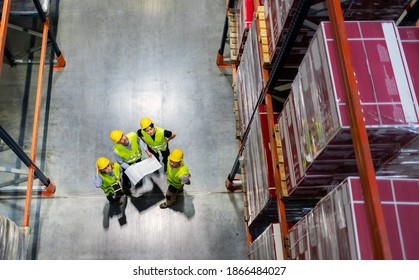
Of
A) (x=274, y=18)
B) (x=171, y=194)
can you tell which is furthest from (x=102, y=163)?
(x=274, y=18)

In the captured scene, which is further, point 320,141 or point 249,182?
point 249,182

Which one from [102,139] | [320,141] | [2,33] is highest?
[2,33]

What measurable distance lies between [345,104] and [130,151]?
14.5ft

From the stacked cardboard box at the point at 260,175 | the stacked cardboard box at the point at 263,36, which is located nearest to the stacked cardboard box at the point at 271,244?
the stacked cardboard box at the point at 260,175

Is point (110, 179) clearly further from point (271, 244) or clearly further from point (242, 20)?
point (242, 20)

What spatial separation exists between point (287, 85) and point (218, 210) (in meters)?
2.96

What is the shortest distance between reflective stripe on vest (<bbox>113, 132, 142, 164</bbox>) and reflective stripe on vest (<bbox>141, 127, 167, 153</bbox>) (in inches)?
7.1

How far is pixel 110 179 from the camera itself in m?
7.12

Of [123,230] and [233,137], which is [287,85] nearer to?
[233,137]

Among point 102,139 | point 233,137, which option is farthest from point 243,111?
point 102,139

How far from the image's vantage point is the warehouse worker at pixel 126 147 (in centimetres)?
707
